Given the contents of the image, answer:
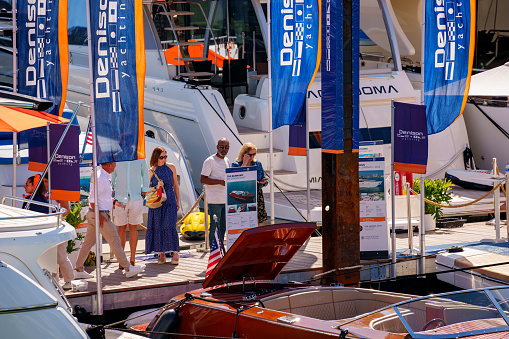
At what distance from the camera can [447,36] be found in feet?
35.9

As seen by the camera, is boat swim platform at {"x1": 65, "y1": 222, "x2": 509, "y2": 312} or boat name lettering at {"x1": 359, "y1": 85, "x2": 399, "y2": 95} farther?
boat name lettering at {"x1": 359, "y1": 85, "x2": 399, "y2": 95}

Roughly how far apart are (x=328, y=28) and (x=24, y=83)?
3.93 metres

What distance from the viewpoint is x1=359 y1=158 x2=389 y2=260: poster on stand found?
11.0 metres

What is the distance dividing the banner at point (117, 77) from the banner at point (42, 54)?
130 centimetres

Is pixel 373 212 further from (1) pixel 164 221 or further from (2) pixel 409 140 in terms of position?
(1) pixel 164 221

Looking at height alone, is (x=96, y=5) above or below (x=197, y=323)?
above

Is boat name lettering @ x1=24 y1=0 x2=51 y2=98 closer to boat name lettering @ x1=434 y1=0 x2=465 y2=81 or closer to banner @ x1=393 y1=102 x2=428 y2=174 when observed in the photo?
banner @ x1=393 y1=102 x2=428 y2=174

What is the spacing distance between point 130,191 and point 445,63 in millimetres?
4412

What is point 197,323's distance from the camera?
23.5ft

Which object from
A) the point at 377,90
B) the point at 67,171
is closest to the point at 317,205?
the point at 377,90

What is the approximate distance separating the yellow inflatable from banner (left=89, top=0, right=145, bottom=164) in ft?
11.5

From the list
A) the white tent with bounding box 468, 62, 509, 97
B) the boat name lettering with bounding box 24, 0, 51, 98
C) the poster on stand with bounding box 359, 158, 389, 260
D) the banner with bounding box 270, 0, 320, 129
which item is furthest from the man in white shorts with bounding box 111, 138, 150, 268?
the white tent with bounding box 468, 62, 509, 97

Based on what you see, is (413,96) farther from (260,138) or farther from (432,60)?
(432,60)

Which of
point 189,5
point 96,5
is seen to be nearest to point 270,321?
point 96,5
